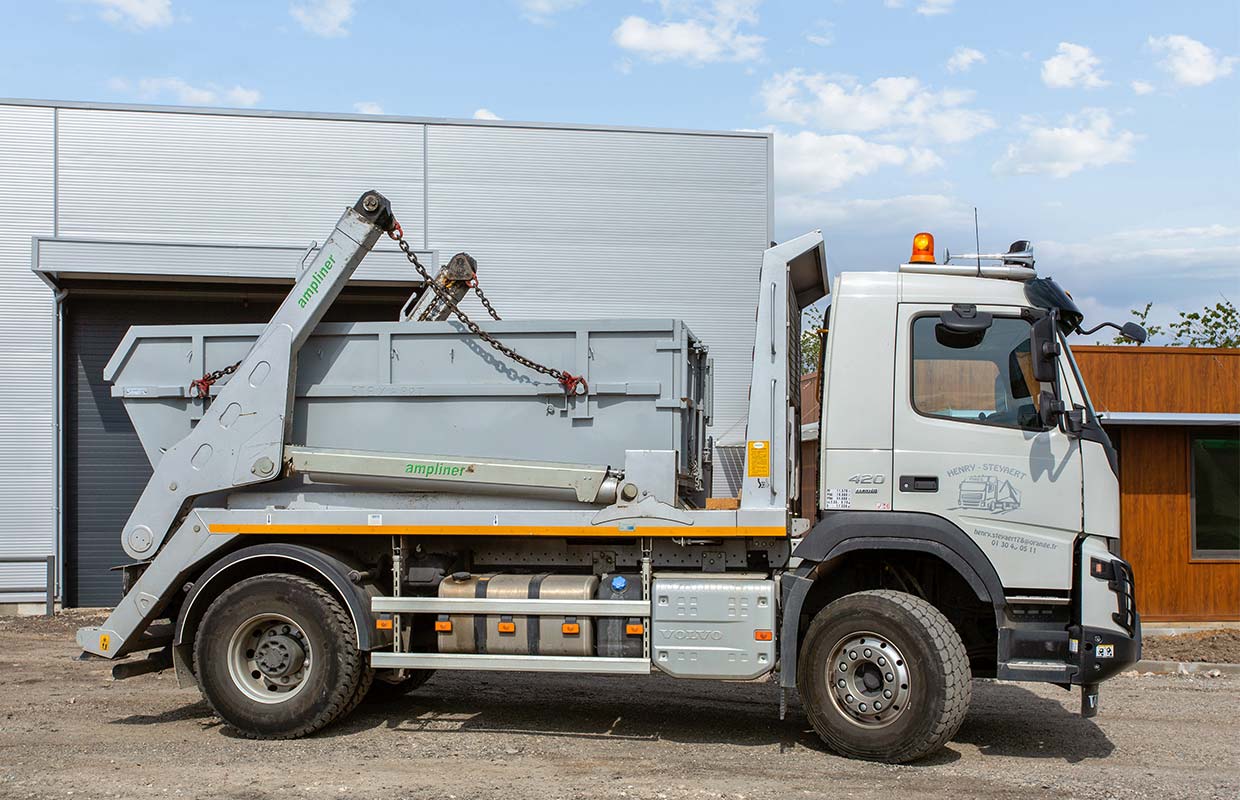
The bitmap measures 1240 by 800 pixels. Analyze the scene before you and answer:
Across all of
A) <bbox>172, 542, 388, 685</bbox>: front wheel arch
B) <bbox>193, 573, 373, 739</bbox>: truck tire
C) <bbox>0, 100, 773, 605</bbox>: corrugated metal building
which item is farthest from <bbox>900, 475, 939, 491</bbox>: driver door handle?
<bbox>0, 100, 773, 605</bbox>: corrugated metal building

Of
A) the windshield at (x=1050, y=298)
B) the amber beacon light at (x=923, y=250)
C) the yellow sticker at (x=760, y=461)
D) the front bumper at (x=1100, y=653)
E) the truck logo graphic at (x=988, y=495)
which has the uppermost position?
the amber beacon light at (x=923, y=250)

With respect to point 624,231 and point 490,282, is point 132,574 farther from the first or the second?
point 624,231

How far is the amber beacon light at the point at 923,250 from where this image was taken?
7.48 meters

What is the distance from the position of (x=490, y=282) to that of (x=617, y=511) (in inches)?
339

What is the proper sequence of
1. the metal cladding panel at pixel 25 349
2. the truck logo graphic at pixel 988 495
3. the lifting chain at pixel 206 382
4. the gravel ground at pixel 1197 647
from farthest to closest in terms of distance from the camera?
1. the metal cladding panel at pixel 25 349
2. the gravel ground at pixel 1197 647
3. the lifting chain at pixel 206 382
4. the truck logo graphic at pixel 988 495

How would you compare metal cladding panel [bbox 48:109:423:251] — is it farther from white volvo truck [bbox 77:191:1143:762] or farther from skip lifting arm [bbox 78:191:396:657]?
white volvo truck [bbox 77:191:1143:762]

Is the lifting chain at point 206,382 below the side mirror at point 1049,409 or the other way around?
the other way around

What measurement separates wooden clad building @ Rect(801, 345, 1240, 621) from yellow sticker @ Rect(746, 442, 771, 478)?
7.46m

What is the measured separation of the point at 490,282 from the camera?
1541 cm

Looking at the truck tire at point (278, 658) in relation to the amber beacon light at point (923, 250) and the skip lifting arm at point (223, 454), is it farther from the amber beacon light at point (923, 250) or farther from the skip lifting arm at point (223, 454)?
the amber beacon light at point (923, 250)

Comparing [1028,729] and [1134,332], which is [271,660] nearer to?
[1028,729]

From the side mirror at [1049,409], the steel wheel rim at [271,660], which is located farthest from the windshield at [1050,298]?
the steel wheel rim at [271,660]

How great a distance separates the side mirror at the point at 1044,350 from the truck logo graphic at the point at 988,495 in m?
0.69

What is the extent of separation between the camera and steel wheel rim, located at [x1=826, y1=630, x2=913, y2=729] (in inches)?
267
